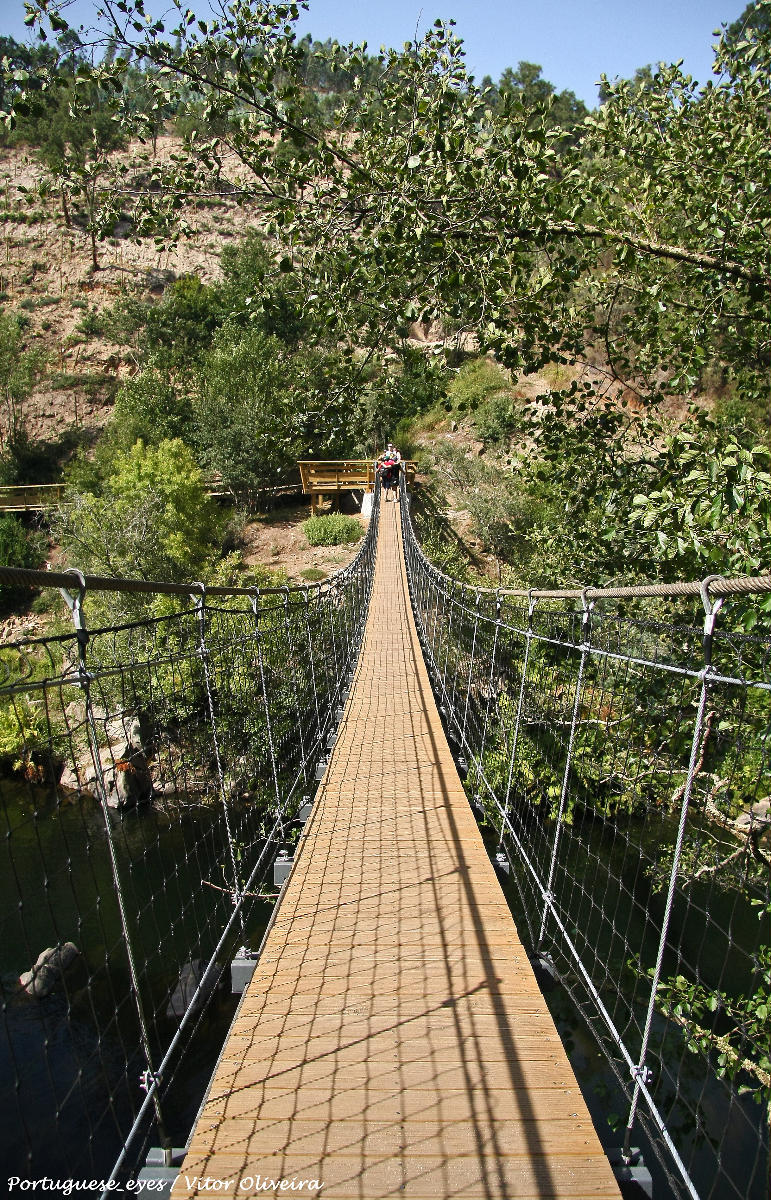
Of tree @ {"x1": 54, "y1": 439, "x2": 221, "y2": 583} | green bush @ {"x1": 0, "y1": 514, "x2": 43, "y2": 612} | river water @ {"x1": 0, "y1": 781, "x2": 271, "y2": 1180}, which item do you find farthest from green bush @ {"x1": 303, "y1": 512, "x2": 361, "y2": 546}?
river water @ {"x1": 0, "y1": 781, "x2": 271, "y2": 1180}

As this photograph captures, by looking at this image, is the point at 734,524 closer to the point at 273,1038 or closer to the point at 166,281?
the point at 273,1038

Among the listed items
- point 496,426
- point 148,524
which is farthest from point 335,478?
point 148,524

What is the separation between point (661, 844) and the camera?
369 centimetres

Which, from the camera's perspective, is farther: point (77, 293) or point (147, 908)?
point (77, 293)

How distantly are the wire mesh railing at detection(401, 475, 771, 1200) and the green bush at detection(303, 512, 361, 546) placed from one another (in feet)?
20.0

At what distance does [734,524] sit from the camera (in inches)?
89.6

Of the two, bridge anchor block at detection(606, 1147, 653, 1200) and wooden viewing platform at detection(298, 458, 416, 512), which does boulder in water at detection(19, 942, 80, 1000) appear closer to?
bridge anchor block at detection(606, 1147, 653, 1200)

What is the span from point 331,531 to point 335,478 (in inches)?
123

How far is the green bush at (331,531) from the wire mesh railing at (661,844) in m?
6.09

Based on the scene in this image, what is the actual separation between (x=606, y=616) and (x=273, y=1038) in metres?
1.37

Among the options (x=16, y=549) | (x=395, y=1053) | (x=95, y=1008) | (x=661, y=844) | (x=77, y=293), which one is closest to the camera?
(x=395, y=1053)

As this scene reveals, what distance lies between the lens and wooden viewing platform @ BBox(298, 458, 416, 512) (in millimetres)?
18875

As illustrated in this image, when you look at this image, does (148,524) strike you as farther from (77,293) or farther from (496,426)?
(77,293)

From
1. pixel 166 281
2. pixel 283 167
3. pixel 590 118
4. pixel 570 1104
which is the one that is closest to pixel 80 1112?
pixel 570 1104
